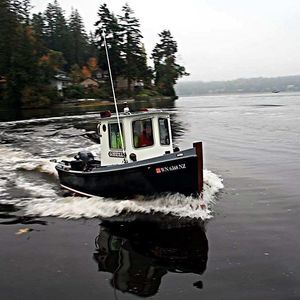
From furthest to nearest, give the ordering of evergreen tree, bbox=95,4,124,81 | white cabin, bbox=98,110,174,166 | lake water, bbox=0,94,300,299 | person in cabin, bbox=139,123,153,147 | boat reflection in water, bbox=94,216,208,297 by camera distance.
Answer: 1. evergreen tree, bbox=95,4,124,81
2. person in cabin, bbox=139,123,153,147
3. white cabin, bbox=98,110,174,166
4. boat reflection in water, bbox=94,216,208,297
5. lake water, bbox=0,94,300,299

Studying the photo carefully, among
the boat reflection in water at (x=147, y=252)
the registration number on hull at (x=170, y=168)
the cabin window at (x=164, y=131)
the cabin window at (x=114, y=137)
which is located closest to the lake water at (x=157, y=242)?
the boat reflection in water at (x=147, y=252)

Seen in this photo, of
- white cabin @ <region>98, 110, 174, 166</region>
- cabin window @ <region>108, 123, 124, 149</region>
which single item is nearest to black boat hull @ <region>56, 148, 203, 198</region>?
white cabin @ <region>98, 110, 174, 166</region>

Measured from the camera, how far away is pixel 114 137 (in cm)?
1420

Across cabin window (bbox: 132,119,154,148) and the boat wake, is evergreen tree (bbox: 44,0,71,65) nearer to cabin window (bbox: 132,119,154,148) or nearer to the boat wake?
the boat wake

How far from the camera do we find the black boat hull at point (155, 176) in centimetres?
1238

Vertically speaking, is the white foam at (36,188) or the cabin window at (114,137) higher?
the cabin window at (114,137)

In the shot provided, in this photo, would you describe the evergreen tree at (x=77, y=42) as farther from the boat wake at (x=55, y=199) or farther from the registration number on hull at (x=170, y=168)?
the registration number on hull at (x=170, y=168)

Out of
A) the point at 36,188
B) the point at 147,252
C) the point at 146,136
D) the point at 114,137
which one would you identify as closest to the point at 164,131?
the point at 146,136

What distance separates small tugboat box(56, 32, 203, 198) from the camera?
12.5m

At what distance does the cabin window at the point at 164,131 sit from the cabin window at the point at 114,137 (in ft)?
4.50

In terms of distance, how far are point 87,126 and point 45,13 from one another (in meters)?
113

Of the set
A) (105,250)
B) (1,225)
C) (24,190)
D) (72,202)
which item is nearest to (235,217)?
(105,250)

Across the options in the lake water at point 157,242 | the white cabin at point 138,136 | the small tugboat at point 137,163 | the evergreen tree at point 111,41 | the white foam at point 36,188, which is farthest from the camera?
the evergreen tree at point 111,41

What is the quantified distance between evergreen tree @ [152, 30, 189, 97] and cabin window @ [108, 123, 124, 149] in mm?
109402
